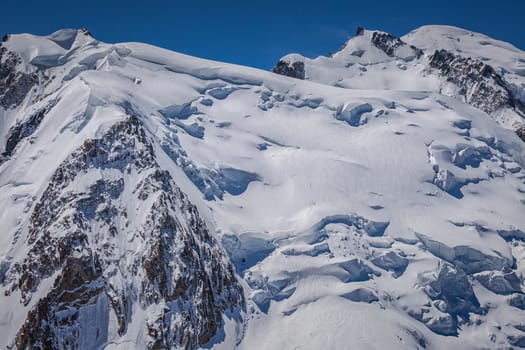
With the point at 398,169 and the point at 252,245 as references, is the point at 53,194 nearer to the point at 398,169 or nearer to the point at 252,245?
the point at 252,245

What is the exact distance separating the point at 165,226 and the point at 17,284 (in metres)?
20.7

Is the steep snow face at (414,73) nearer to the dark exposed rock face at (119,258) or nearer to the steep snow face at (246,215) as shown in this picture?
the steep snow face at (246,215)

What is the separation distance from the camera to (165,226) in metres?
65.8

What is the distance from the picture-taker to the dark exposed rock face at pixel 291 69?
5320 inches

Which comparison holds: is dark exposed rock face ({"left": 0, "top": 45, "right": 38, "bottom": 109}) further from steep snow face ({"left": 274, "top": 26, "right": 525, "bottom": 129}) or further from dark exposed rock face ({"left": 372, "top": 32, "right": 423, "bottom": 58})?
dark exposed rock face ({"left": 372, "top": 32, "right": 423, "bottom": 58})

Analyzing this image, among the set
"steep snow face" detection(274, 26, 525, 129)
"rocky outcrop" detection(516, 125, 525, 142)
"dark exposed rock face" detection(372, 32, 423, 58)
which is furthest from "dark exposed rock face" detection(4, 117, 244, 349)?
"dark exposed rock face" detection(372, 32, 423, 58)

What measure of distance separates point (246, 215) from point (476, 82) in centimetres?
8518

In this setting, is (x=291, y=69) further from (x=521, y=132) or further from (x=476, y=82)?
(x=521, y=132)

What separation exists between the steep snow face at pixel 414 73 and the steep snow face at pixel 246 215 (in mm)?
18793

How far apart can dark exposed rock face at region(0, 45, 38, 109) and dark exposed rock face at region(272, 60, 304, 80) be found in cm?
6627

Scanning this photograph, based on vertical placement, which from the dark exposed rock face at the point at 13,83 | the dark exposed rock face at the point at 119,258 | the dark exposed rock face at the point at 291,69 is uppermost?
the dark exposed rock face at the point at 291,69

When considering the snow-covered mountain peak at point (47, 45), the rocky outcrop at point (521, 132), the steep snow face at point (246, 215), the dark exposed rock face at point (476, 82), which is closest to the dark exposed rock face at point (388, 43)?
the dark exposed rock face at point (476, 82)

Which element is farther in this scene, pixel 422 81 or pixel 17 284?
pixel 422 81

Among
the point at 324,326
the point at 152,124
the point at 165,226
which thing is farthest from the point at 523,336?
the point at 152,124
